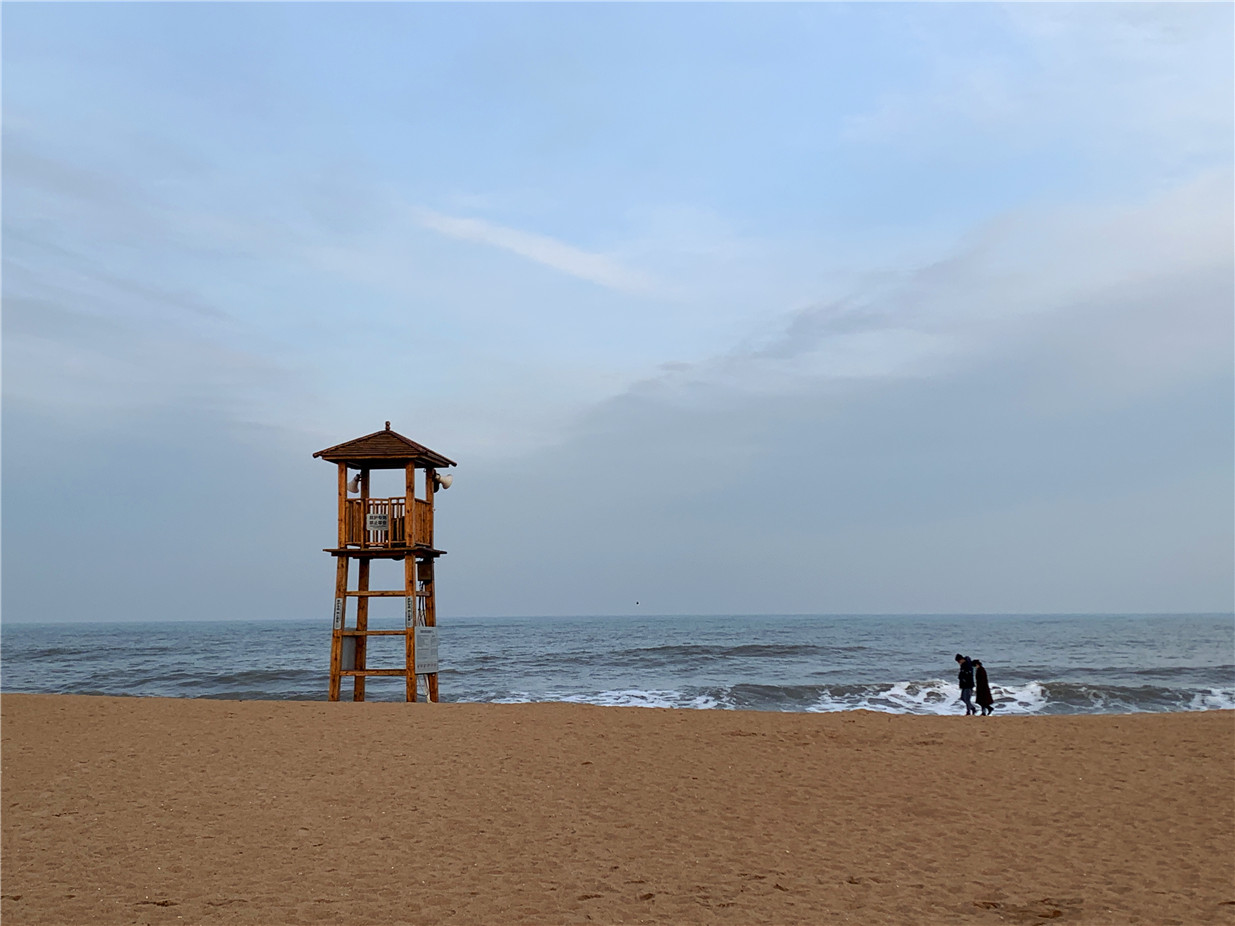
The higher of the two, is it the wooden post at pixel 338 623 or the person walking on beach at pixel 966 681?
the wooden post at pixel 338 623

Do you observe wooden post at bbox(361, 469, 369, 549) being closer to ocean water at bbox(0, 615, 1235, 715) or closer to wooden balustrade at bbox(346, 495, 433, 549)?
wooden balustrade at bbox(346, 495, 433, 549)

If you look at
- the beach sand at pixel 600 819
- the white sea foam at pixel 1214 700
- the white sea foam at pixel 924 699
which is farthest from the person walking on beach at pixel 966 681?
the white sea foam at pixel 1214 700

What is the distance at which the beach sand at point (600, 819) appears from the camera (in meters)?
7.13

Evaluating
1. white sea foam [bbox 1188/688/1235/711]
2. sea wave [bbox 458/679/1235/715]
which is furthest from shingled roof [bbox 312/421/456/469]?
white sea foam [bbox 1188/688/1235/711]

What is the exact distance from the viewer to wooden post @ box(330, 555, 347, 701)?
18203 mm

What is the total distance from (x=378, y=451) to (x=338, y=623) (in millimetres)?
3827

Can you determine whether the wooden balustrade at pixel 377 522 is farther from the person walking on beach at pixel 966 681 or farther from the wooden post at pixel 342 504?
the person walking on beach at pixel 966 681

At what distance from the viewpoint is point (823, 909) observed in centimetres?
704

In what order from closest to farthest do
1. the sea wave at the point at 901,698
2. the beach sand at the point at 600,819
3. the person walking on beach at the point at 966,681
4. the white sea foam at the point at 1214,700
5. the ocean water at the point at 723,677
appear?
the beach sand at the point at 600,819 → the person walking on beach at the point at 966,681 → the white sea foam at the point at 1214,700 → the sea wave at the point at 901,698 → the ocean water at the point at 723,677

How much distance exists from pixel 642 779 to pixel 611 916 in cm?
448

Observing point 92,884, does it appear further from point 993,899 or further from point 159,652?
point 159,652

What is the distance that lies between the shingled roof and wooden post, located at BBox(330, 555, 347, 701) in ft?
6.61

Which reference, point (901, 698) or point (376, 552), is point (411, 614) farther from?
point (901, 698)

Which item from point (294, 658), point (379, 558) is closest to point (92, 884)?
point (379, 558)
